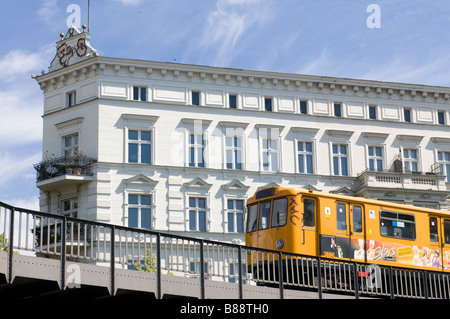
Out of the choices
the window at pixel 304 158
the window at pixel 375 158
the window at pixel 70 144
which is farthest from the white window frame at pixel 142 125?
the window at pixel 375 158

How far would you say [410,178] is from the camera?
1976 inches

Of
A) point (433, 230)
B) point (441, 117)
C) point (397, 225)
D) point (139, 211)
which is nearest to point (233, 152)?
point (139, 211)

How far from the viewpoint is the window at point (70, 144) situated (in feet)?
154

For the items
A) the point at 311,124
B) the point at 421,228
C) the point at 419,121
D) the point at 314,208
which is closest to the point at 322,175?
the point at 311,124

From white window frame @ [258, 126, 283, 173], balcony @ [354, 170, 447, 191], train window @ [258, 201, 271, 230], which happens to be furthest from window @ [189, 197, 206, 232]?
train window @ [258, 201, 271, 230]

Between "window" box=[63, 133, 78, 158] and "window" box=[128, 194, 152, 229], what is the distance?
4.25 m

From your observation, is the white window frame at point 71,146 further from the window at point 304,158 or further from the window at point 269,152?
the window at point 304,158

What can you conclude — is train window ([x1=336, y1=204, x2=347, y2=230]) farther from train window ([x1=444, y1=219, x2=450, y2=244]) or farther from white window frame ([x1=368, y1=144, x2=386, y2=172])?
white window frame ([x1=368, y1=144, x2=386, y2=172])

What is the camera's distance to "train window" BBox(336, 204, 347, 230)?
2889 centimetres

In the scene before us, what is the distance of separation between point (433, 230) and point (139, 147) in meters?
19.7

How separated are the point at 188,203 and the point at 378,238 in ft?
60.0

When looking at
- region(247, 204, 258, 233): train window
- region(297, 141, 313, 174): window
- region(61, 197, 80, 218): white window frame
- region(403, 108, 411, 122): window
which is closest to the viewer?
Result: region(247, 204, 258, 233): train window

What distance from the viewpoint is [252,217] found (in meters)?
29.6
